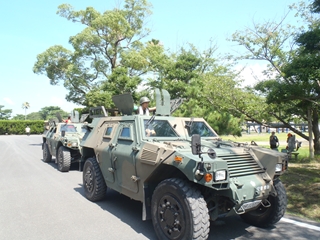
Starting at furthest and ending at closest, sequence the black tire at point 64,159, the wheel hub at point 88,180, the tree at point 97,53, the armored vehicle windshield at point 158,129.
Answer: the tree at point 97,53 → the black tire at point 64,159 → the wheel hub at point 88,180 → the armored vehicle windshield at point 158,129

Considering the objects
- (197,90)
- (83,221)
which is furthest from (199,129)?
(197,90)

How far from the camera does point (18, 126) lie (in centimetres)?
4369

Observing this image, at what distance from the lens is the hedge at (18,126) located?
4278 cm

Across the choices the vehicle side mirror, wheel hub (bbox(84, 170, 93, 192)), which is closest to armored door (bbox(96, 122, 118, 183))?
wheel hub (bbox(84, 170, 93, 192))

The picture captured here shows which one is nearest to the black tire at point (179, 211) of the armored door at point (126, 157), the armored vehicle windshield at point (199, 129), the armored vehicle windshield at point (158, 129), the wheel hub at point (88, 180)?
the armored door at point (126, 157)

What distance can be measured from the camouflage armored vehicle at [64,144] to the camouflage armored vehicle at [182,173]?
392 cm

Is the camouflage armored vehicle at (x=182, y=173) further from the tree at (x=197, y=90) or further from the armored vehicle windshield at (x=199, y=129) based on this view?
the tree at (x=197, y=90)

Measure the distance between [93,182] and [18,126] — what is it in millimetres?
42084

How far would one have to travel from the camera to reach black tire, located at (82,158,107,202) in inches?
233

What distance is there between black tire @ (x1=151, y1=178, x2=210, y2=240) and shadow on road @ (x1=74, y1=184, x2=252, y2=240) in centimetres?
43

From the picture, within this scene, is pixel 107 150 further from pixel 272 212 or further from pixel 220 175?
pixel 272 212

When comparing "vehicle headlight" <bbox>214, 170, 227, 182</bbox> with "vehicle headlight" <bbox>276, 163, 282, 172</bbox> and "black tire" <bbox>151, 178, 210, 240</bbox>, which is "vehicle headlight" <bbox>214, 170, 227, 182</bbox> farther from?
"vehicle headlight" <bbox>276, 163, 282, 172</bbox>

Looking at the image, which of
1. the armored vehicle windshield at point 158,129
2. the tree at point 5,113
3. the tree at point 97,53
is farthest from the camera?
the tree at point 5,113

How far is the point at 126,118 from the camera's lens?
5578 millimetres
